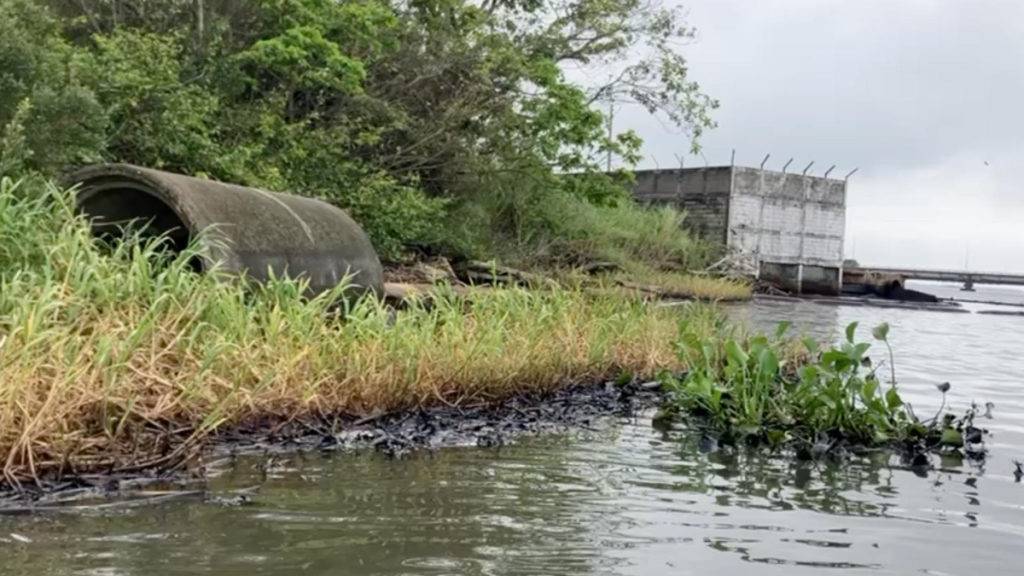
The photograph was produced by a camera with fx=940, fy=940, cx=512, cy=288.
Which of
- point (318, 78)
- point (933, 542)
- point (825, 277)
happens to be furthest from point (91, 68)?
point (825, 277)

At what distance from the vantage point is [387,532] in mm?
3605

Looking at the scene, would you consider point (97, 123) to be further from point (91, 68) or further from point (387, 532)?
point (387, 532)

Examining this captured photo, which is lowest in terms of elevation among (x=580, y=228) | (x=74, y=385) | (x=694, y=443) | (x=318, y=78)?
(x=694, y=443)

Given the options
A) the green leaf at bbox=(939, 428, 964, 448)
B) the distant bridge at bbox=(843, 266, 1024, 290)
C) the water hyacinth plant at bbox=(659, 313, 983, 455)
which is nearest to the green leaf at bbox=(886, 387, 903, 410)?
the water hyacinth plant at bbox=(659, 313, 983, 455)

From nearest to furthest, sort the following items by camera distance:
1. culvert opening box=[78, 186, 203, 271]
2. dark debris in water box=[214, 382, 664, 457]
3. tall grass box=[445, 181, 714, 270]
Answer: dark debris in water box=[214, 382, 664, 457] → culvert opening box=[78, 186, 203, 271] → tall grass box=[445, 181, 714, 270]

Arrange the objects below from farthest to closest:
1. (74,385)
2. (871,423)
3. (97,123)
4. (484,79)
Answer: (484,79)
(97,123)
(871,423)
(74,385)

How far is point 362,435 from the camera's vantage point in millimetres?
5367

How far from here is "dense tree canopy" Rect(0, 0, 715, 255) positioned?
9656 mm

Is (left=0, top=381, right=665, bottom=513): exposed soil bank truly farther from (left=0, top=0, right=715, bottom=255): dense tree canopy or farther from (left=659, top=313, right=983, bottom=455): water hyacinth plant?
(left=0, top=0, right=715, bottom=255): dense tree canopy

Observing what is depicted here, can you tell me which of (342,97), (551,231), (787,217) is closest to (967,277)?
(787,217)

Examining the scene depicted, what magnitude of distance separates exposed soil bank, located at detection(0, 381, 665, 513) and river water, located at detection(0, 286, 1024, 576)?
0.47 feet

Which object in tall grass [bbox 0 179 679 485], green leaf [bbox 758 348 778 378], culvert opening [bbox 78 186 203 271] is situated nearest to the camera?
tall grass [bbox 0 179 679 485]

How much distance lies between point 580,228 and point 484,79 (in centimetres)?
611

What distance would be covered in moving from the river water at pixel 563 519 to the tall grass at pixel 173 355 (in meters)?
0.49
